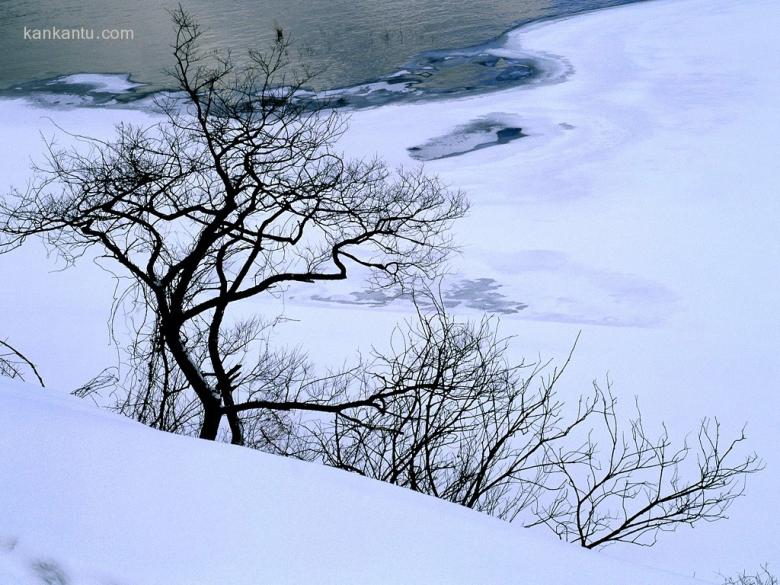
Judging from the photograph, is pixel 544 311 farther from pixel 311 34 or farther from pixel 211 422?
pixel 311 34

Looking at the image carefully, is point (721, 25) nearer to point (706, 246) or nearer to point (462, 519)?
point (706, 246)

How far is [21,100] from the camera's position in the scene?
1900cm

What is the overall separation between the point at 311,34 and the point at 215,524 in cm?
2214

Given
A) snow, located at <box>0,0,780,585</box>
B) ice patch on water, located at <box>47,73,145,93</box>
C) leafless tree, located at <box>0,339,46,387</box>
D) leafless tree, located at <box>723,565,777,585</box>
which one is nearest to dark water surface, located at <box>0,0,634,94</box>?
ice patch on water, located at <box>47,73,145,93</box>

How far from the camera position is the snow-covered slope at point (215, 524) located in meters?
2.48

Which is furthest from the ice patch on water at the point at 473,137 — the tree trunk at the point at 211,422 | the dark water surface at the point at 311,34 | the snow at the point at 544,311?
the tree trunk at the point at 211,422

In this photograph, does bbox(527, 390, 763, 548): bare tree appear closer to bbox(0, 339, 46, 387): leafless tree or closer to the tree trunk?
the tree trunk

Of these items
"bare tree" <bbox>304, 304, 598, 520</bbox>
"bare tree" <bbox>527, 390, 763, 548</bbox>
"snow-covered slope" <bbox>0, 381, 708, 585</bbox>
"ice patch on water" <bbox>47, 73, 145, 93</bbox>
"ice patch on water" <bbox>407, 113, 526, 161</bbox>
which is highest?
"ice patch on water" <bbox>47, 73, 145, 93</bbox>

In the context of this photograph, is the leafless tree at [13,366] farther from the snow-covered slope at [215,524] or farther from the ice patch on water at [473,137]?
the ice patch on water at [473,137]

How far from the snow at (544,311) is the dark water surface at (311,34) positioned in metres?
1.90

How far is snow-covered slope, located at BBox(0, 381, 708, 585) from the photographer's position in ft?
8.13

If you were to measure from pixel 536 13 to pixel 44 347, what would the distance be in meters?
20.5

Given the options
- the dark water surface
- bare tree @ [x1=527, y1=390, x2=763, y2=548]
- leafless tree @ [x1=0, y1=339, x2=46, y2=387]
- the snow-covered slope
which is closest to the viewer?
the snow-covered slope

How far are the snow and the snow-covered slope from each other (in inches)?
0.4
